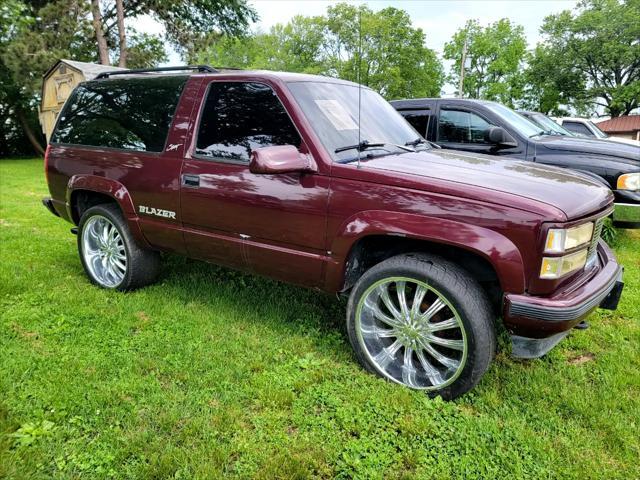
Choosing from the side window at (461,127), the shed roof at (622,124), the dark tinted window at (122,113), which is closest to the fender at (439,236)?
the dark tinted window at (122,113)

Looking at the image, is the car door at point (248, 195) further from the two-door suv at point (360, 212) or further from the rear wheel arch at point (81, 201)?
the rear wheel arch at point (81, 201)

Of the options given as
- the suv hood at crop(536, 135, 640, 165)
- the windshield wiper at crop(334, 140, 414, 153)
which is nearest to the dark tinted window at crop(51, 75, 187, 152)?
the windshield wiper at crop(334, 140, 414, 153)

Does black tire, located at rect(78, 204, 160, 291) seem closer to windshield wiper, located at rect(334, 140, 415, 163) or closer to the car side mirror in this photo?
windshield wiper, located at rect(334, 140, 415, 163)

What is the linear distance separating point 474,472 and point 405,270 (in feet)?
Result: 3.53

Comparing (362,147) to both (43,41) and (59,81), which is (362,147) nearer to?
(59,81)

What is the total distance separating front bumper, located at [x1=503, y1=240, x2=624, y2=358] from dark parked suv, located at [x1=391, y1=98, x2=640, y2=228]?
298 cm

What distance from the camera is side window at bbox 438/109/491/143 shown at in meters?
6.09

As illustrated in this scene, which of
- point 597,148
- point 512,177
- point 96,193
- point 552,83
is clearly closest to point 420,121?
point 597,148

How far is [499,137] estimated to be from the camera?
5508 mm

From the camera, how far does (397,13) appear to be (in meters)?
Result: 37.8

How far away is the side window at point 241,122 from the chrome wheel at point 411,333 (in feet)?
3.81

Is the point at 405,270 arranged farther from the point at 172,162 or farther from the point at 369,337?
the point at 172,162

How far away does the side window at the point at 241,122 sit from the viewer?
3.19m

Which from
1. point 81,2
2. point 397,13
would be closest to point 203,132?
point 81,2
